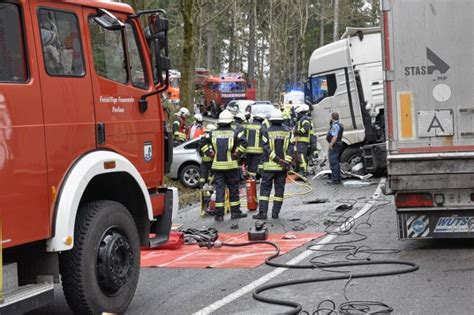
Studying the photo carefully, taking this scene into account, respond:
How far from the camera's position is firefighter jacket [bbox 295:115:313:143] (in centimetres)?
1929

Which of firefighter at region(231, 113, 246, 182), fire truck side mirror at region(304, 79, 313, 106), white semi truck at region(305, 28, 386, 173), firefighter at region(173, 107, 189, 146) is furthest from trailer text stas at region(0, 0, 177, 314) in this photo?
fire truck side mirror at region(304, 79, 313, 106)

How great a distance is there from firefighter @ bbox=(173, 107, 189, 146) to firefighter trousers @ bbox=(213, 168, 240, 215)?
220 inches

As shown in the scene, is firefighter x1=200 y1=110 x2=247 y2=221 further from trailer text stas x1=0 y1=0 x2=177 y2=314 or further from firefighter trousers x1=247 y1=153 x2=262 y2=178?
trailer text stas x1=0 y1=0 x2=177 y2=314

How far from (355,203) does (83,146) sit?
29.2 ft

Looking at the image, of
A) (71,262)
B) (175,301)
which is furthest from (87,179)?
(175,301)

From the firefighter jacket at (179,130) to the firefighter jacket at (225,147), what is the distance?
578 cm

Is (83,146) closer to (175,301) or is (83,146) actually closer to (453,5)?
(175,301)

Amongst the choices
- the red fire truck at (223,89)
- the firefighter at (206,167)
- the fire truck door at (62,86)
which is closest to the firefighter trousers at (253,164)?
the firefighter at (206,167)

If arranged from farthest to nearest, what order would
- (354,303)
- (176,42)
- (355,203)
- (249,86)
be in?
(249,86) → (176,42) → (355,203) → (354,303)

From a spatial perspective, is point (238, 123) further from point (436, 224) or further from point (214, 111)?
point (214, 111)

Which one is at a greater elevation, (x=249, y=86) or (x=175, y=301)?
(x=249, y=86)

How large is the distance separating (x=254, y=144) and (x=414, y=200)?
20.6ft

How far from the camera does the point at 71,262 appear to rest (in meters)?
5.91

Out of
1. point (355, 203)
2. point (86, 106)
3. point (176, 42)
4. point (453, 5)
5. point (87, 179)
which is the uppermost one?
point (176, 42)
